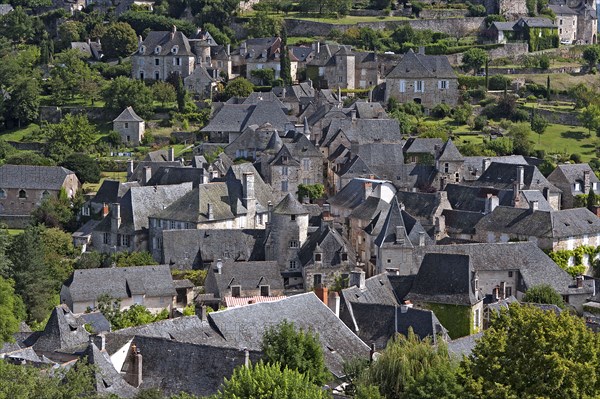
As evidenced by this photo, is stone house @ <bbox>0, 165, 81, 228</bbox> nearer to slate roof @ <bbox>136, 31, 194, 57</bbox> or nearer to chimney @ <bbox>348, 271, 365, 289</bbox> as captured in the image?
slate roof @ <bbox>136, 31, 194, 57</bbox>

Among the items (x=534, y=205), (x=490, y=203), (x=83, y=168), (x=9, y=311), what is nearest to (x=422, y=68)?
(x=83, y=168)

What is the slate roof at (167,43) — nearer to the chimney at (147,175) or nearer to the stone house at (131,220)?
the chimney at (147,175)

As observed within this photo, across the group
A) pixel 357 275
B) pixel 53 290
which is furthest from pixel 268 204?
pixel 357 275

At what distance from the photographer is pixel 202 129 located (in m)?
84.2

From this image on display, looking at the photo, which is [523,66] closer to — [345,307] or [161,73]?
[161,73]

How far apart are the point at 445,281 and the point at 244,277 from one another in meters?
9.70

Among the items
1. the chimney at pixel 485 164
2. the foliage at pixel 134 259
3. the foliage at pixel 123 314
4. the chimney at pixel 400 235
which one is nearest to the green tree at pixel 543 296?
the chimney at pixel 400 235

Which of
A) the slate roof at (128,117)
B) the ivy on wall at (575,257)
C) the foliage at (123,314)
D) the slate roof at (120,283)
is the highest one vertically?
the slate roof at (128,117)

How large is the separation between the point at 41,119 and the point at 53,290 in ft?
128

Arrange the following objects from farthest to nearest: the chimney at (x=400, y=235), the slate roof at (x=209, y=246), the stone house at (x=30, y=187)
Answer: the stone house at (x=30, y=187), the slate roof at (x=209, y=246), the chimney at (x=400, y=235)

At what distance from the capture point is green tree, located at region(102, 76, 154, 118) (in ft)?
295

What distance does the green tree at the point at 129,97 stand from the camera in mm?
90000

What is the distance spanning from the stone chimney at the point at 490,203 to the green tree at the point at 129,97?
112ft

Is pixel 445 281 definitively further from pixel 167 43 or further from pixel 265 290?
pixel 167 43
